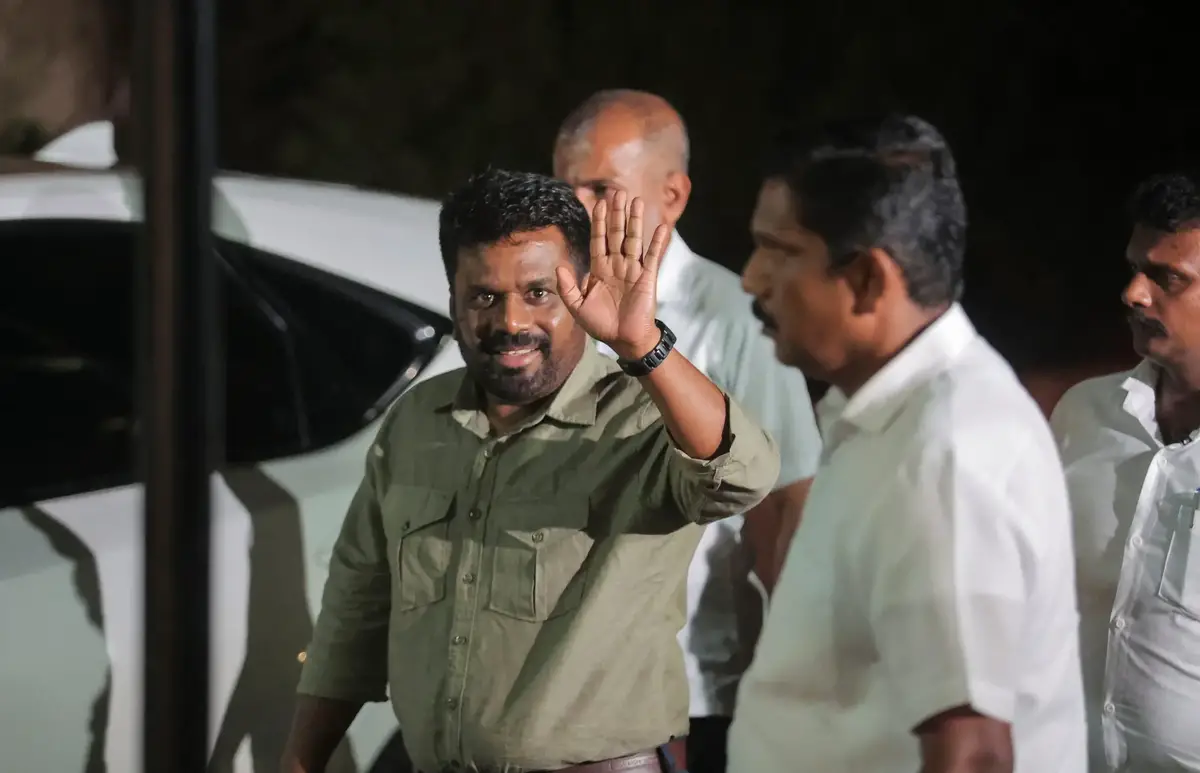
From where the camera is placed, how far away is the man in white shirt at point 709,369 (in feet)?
3.48

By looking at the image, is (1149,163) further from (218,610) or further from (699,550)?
(218,610)

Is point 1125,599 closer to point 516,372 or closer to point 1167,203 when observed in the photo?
point 1167,203

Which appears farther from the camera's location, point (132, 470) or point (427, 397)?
point (132, 470)

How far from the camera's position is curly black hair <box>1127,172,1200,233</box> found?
3.33 ft

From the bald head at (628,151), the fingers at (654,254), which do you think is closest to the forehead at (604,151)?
the bald head at (628,151)

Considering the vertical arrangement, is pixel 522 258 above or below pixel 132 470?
above

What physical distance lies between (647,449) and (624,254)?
186mm

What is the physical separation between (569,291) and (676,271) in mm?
202

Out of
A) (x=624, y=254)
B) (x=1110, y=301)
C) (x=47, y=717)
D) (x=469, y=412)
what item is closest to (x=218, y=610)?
(x=47, y=717)

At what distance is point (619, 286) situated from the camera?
36.5 inches

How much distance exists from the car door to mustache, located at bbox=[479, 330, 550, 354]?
0.21 m

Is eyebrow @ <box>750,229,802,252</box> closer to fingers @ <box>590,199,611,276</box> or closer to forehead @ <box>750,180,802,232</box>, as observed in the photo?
forehead @ <box>750,180,802,232</box>

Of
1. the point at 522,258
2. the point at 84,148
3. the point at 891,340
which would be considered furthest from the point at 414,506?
the point at 84,148

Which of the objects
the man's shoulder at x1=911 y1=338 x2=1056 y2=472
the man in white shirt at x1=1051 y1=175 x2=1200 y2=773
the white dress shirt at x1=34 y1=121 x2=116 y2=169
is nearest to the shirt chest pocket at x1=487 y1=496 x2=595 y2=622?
the man's shoulder at x1=911 y1=338 x2=1056 y2=472
